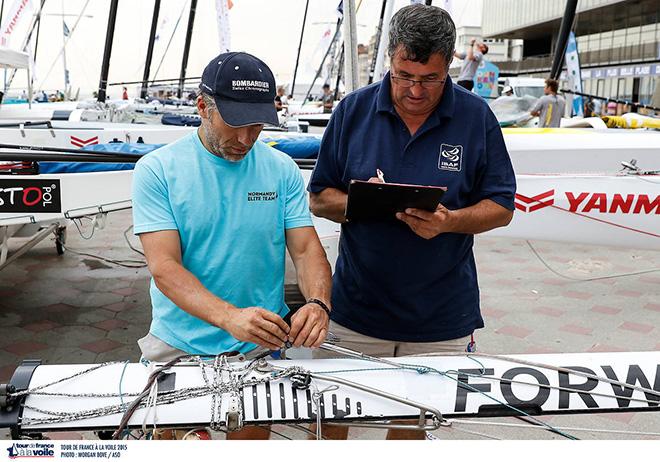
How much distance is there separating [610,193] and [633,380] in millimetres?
3046

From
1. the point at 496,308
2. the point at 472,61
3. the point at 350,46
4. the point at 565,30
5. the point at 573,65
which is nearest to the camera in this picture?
the point at 350,46

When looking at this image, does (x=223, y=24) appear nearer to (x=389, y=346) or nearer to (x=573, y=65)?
(x=573, y=65)

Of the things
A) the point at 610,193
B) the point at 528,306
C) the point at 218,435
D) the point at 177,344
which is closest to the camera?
the point at 177,344

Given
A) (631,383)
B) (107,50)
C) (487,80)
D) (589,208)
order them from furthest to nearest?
(487,80) < (107,50) < (589,208) < (631,383)

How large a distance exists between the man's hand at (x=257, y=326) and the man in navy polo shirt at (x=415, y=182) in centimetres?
55

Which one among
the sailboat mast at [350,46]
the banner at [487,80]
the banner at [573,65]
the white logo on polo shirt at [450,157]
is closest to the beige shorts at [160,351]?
the white logo on polo shirt at [450,157]

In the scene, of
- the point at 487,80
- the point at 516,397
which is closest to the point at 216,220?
the point at 516,397

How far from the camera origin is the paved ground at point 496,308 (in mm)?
4113

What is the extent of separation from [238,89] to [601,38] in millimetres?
41861

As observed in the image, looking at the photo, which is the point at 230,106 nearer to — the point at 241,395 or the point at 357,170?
the point at 357,170

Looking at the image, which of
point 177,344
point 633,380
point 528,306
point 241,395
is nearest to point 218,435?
point 177,344

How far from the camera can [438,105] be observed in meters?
2.11

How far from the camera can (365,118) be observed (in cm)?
217
